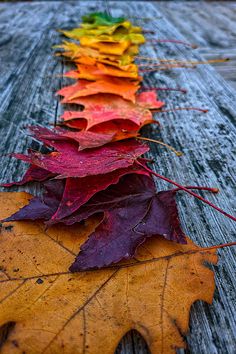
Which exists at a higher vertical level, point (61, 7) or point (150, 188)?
point (61, 7)

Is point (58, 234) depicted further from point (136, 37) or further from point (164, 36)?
point (164, 36)

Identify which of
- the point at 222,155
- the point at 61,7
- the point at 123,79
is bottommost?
the point at 222,155

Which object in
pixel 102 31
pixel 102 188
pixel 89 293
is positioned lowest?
pixel 89 293

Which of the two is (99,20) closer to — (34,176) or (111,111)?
(111,111)

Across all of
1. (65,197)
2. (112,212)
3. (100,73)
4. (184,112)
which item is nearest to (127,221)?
(112,212)

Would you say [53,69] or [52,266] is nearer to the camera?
[52,266]

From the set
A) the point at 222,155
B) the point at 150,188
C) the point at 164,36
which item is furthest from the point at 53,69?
the point at 150,188

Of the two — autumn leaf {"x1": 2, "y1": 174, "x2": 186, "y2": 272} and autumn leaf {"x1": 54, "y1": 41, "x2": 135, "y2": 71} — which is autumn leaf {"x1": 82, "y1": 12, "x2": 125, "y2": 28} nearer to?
autumn leaf {"x1": 54, "y1": 41, "x2": 135, "y2": 71}
